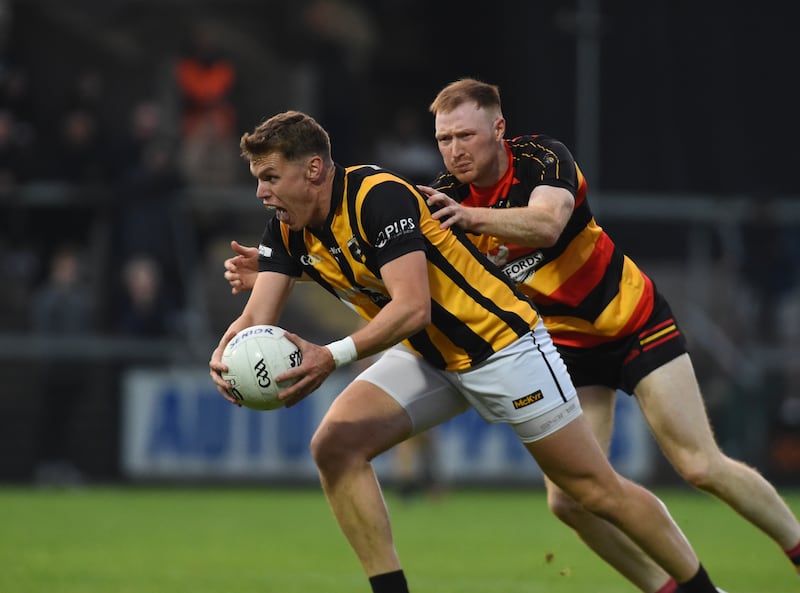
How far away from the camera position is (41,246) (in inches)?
628

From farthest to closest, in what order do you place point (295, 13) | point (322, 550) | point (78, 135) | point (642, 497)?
point (295, 13) → point (78, 135) → point (322, 550) → point (642, 497)

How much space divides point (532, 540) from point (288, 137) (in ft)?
20.5

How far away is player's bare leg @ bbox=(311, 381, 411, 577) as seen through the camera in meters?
6.45

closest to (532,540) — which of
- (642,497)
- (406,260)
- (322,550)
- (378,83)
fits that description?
(322,550)

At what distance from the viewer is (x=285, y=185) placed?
6.30m

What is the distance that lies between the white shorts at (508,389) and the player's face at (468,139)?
2.62ft

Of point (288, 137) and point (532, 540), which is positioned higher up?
point (288, 137)

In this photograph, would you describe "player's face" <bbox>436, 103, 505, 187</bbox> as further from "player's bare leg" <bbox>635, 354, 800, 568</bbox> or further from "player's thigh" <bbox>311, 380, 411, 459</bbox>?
"player's bare leg" <bbox>635, 354, 800, 568</bbox>

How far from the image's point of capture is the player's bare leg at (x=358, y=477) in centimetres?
645

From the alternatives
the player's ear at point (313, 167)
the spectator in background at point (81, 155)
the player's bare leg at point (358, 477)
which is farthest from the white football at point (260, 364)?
the spectator in background at point (81, 155)

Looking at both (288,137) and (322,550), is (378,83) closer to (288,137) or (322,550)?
(322,550)

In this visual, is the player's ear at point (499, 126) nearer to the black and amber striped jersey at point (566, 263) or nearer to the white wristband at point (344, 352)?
the black and amber striped jersey at point (566, 263)

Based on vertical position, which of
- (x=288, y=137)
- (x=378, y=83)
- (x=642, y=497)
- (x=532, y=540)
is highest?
(x=378, y=83)

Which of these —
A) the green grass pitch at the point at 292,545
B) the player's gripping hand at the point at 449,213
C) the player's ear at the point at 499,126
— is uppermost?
the player's ear at the point at 499,126
